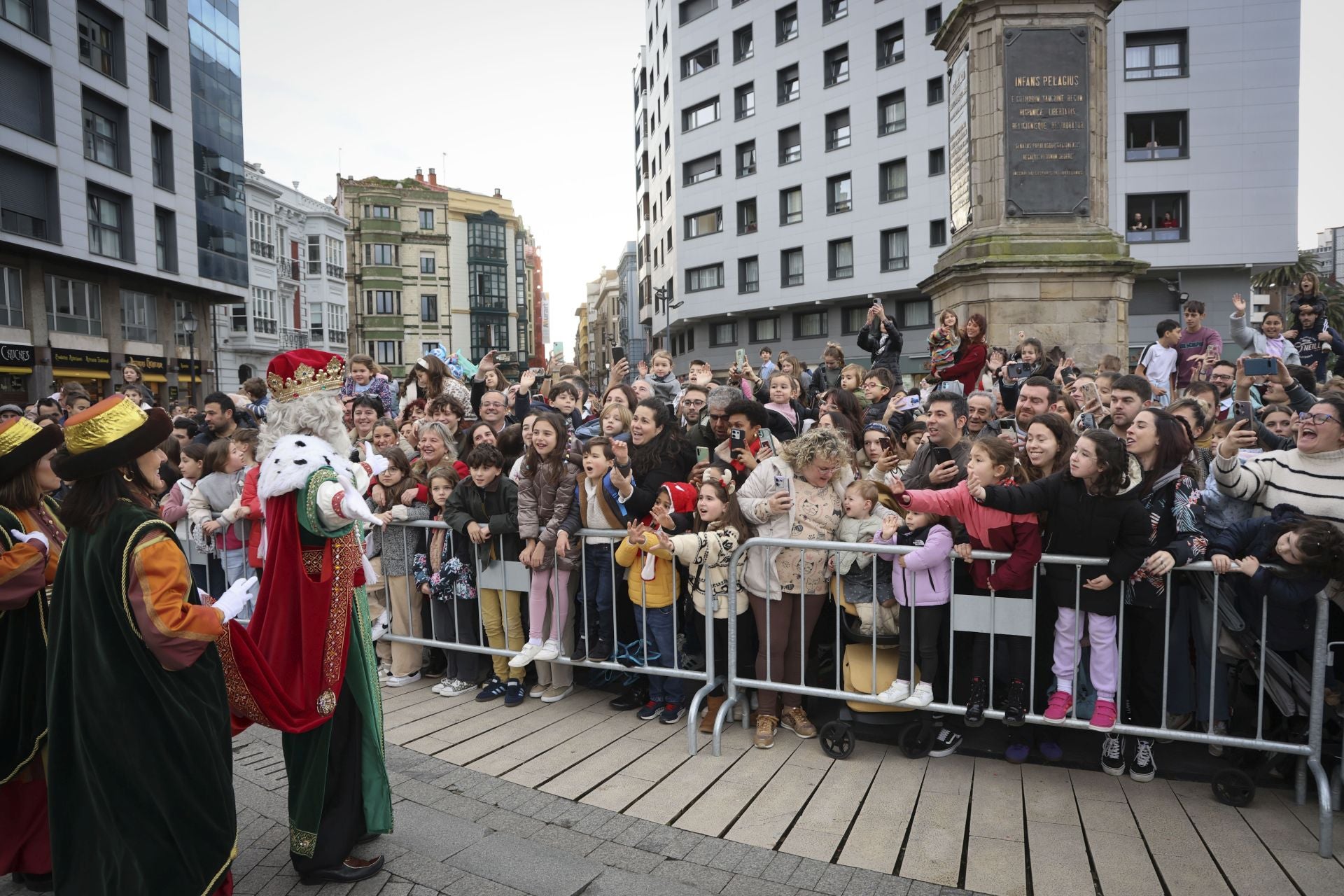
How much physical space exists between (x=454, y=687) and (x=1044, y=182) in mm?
9036

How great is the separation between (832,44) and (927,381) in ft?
99.4

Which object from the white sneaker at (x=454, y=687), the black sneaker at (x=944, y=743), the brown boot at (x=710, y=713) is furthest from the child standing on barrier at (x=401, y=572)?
the black sneaker at (x=944, y=743)

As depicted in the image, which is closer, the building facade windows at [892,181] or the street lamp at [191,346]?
the street lamp at [191,346]

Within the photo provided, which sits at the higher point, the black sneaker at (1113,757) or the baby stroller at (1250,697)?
the baby stroller at (1250,697)

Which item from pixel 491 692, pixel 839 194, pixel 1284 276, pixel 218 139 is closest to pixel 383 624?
pixel 491 692

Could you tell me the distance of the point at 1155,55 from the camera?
28797 mm

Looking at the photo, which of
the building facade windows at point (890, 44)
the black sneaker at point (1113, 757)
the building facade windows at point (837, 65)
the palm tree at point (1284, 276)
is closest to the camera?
the black sneaker at point (1113, 757)

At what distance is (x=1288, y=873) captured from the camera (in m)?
3.46

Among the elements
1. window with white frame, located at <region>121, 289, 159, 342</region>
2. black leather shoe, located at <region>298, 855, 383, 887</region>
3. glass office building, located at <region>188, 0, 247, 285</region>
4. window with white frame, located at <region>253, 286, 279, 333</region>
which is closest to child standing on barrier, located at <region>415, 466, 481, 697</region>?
black leather shoe, located at <region>298, 855, 383, 887</region>

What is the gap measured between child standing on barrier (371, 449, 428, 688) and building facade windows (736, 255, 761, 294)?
33961mm

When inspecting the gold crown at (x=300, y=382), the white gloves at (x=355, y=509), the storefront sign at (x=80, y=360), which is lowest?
the white gloves at (x=355, y=509)

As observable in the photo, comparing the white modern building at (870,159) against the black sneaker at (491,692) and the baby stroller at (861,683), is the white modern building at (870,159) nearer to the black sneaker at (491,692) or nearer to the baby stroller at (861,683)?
the baby stroller at (861,683)

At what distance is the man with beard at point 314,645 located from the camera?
11.3 feet

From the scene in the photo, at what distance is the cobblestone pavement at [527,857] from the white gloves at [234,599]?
1280mm
